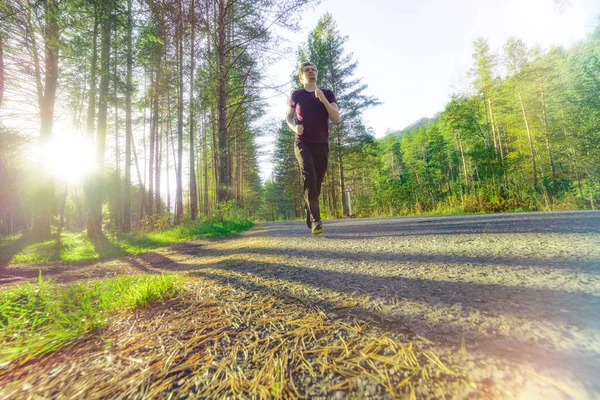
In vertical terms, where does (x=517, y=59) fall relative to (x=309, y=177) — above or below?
above

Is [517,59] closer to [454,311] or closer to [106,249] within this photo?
[454,311]

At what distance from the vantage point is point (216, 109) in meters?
10.6

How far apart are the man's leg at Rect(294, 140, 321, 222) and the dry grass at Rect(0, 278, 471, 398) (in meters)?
2.17

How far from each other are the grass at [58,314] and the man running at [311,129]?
78.9 inches

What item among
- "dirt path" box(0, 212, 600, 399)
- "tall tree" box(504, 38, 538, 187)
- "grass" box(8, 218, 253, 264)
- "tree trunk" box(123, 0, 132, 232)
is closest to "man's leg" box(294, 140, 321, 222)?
"dirt path" box(0, 212, 600, 399)

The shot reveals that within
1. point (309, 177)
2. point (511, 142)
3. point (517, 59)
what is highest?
point (517, 59)

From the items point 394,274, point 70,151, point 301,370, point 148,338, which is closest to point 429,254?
point 394,274

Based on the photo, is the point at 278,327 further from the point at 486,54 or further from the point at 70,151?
the point at 486,54

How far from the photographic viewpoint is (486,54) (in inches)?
926

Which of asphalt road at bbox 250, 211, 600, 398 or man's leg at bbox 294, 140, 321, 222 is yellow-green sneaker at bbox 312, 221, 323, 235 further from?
asphalt road at bbox 250, 211, 600, 398

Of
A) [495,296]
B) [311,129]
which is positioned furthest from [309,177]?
[495,296]

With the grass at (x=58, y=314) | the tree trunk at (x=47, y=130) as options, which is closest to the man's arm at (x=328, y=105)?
the grass at (x=58, y=314)

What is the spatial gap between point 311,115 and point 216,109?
875 cm

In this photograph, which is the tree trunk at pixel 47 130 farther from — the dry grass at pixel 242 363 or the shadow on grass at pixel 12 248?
the dry grass at pixel 242 363
